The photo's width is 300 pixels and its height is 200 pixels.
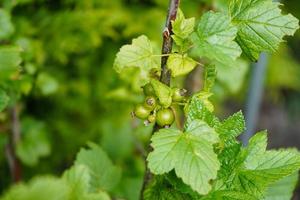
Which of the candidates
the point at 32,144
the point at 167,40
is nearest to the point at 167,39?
the point at 167,40

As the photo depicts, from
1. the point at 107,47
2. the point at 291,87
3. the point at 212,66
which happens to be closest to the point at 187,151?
the point at 212,66

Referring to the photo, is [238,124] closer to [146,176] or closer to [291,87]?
[146,176]

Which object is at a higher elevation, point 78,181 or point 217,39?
point 217,39

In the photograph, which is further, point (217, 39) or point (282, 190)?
point (282, 190)

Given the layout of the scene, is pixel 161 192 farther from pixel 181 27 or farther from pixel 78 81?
pixel 78 81

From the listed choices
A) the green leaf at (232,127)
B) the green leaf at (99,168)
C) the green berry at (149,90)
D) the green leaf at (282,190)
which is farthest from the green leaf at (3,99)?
the green leaf at (282,190)

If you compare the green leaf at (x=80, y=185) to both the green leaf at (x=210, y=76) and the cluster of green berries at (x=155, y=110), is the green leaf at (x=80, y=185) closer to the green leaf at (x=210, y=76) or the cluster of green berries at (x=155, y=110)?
the cluster of green berries at (x=155, y=110)

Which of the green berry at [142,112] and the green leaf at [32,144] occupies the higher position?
the green berry at [142,112]
